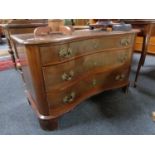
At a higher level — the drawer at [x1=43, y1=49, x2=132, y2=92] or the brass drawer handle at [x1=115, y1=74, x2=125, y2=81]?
the drawer at [x1=43, y1=49, x2=132, y2=92]

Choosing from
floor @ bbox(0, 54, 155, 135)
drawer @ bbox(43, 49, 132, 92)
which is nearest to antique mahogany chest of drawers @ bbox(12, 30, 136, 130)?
drawer @ bbox(43, 49, 132, 92)

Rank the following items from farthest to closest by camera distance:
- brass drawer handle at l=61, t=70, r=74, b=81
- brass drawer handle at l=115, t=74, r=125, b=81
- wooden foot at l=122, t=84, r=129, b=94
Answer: wooden foot at l=122, t=84, r=129, b=94, brass drawer handle at l=115, t=74, r=125, b=81, brass drawer handle at l=61, t=70, r=74, b=81

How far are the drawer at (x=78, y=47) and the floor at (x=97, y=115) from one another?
56 centimetres

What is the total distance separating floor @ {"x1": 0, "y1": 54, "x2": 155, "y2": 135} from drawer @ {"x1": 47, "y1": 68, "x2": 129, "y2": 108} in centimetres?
17

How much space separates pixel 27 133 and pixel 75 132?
1.21 feet

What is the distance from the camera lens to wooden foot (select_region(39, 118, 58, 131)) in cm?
121

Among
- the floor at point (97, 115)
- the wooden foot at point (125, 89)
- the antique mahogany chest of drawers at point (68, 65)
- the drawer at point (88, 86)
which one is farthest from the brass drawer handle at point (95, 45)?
the wooden foot at point (125, 89)

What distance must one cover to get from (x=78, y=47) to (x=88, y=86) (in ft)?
1.30

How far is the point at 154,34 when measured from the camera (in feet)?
6.42

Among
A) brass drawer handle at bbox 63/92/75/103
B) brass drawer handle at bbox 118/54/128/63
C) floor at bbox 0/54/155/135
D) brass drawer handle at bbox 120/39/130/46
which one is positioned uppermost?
brass drawer handle at bbox 120/39/130/46

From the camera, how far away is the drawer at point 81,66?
1074mm

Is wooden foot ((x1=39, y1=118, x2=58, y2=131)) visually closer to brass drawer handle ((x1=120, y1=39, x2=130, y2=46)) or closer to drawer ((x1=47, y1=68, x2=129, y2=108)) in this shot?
drawer ((x1=47, y1=68, x2=129, y2=108))
